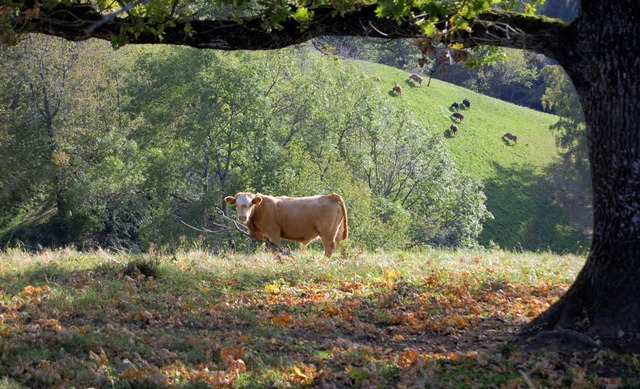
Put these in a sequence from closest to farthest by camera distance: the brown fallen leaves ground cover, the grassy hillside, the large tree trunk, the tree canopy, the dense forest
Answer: the brown fallen leaves ground cover
the large tree trunk
the tree canopy
the dense forest
the grassy hillside

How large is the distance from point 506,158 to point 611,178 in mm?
64423

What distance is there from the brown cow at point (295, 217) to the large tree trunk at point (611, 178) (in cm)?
1069

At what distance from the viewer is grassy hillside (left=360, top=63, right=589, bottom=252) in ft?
191

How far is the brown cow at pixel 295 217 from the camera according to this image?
18.5 m

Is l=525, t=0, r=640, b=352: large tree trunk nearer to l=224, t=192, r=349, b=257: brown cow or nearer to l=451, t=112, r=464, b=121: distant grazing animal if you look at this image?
l=224, t=192, r=349, b=257: brown cow

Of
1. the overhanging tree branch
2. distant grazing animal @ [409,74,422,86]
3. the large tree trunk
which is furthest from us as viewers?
distant grazing animal @ [409,74,422,86]

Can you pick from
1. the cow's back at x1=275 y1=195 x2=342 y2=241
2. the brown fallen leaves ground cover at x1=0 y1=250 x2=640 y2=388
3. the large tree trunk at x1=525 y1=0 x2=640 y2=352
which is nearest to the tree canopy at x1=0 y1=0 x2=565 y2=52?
the large tree trunk at x1=525 y1=0 x2=640 y2=352

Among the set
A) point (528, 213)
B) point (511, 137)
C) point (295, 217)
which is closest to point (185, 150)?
point (295, 217)

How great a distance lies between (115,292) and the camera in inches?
386

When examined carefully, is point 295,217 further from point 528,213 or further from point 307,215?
point 528,213

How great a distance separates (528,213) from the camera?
200 ft

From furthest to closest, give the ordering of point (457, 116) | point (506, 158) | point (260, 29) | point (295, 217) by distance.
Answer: point (457, 116)
point (506, 158)
point (295, 217)
point (260, 29)

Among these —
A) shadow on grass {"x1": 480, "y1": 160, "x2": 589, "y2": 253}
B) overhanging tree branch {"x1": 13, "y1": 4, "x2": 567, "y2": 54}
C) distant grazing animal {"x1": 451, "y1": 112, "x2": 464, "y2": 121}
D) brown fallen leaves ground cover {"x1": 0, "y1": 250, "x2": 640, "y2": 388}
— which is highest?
overhanging tree branch {"x1": 13, "y1": 4, "x2": 567, "y2": 54}

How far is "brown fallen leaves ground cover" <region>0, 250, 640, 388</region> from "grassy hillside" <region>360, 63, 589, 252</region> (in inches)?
1597
